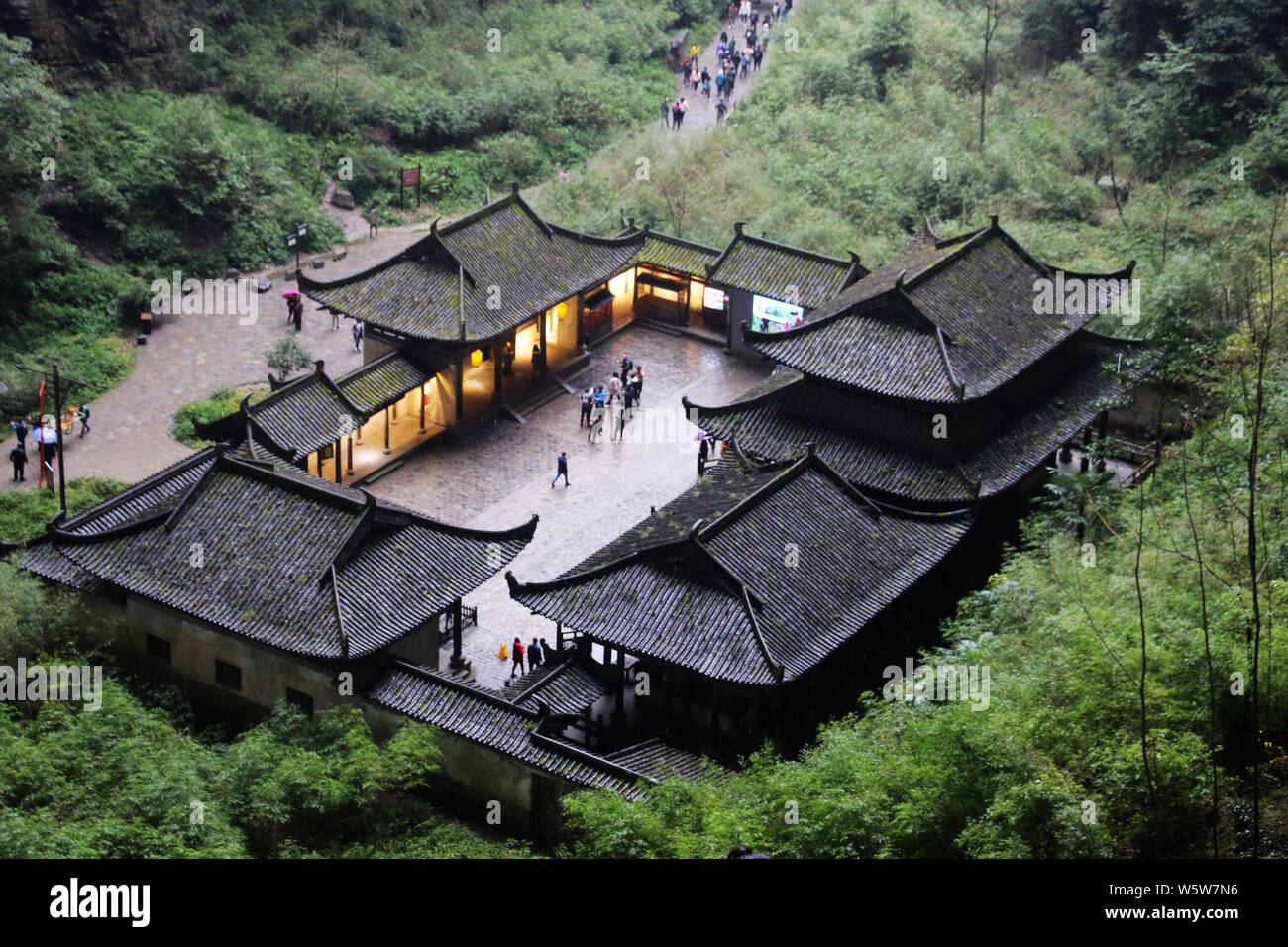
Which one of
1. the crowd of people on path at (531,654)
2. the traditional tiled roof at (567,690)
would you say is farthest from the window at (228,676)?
the traditional tiled roof at (567,690)

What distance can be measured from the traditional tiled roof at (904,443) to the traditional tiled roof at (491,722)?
12403 mm

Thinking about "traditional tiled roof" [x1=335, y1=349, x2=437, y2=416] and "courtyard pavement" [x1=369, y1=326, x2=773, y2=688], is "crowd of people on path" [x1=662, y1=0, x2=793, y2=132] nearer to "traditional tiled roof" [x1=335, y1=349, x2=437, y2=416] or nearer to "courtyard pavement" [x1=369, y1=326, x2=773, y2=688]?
"courtyard pavement" [x1=369, y1=326, x2=773, y2=688]

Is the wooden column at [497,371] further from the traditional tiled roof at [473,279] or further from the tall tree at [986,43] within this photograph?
the tall tree at [986,43]

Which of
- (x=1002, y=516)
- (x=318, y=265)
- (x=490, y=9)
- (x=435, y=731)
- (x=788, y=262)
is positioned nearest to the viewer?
(x=435, y=731)

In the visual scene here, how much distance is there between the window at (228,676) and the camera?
36.5 meters

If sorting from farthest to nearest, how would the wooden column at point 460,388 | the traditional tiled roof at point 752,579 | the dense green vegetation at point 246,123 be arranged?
1. the dense green vegetation at point 246,123
2. the wooden column at point 460,388
3. the traditional tiled roof at point 752,579

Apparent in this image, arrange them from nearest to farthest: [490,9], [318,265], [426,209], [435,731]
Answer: [435,731], [318,265], [426,209], [490,9]

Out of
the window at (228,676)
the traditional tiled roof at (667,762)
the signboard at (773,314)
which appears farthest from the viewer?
the signboard at (773,314)

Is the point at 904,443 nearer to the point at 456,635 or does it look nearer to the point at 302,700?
the point at 456,635

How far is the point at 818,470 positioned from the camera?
38531mm

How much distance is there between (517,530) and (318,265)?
28.9m

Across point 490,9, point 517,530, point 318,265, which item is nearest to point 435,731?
point 517,530

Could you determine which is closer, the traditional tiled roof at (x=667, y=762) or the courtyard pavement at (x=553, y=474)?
the traditional tiled roof at (x=667, y=762)

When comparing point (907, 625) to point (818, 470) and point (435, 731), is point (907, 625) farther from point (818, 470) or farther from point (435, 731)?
point (435, 731)
